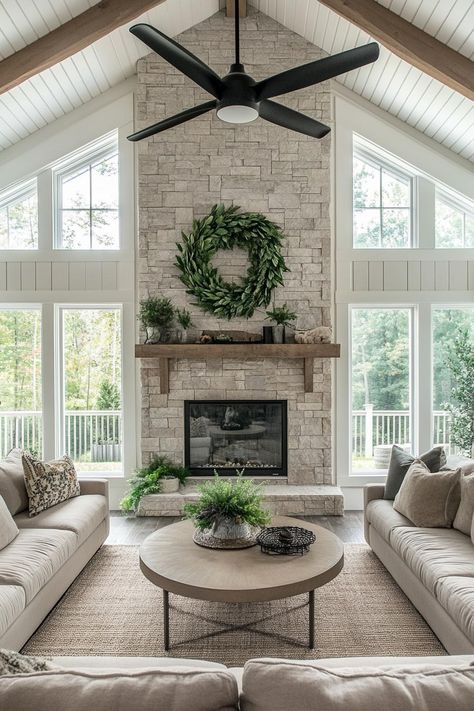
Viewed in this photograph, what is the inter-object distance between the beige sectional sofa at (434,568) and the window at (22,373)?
345 cm

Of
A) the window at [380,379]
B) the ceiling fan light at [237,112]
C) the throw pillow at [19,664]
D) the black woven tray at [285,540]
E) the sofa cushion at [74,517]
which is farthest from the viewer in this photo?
the window at [380,379]

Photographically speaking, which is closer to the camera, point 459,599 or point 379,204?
point 459,599

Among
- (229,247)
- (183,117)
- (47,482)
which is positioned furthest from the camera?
(229,247)

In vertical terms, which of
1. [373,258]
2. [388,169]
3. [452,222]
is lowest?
[373,258]

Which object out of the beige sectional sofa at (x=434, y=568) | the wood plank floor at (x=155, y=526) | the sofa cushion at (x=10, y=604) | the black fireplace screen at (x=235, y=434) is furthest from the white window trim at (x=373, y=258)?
the sofa cushion at (x=10, y=604)

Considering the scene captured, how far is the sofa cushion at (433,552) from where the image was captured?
2.82 m

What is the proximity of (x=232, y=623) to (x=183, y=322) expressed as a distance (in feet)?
9.64

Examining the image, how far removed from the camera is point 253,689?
1.24m

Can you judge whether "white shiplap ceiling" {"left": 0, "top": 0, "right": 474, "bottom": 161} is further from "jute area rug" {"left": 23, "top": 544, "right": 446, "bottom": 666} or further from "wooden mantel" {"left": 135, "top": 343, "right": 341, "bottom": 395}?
"jute area rug" {"left": 23, "top": 544, "right": 446, "bottom": 666}

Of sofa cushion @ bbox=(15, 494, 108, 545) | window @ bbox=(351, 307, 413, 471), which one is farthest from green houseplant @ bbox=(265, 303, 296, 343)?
sofa cushion @ bbox=(15, 494, 108, 545)

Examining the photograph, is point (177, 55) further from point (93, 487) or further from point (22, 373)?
point (22, 373)

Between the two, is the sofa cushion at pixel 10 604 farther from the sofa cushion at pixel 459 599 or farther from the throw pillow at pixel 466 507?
the throw pillow at pixel 466 507

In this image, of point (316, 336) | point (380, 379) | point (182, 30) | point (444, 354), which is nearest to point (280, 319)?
point (316, 336)

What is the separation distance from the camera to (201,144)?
5484 millimetres
